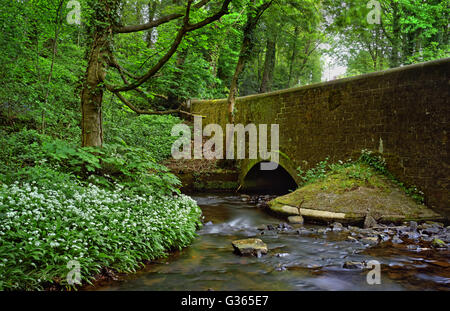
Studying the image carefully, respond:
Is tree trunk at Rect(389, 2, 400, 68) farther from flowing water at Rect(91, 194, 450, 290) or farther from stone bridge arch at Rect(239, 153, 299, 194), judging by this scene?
flowing water at Rect(91, 194, 450, 290)

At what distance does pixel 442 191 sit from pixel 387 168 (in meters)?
1.35

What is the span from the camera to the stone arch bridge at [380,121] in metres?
6.94

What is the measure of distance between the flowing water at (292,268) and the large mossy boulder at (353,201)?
103 cm

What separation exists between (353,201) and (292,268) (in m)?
3.54

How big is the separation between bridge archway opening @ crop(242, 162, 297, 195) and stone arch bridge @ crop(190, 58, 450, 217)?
2.08 meters

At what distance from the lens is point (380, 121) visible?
8.14 m

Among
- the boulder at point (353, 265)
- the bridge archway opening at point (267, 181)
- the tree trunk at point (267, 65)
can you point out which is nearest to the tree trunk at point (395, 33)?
the tree trunk at point (267, 65)

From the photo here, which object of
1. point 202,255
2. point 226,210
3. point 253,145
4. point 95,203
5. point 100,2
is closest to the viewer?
point 95,203

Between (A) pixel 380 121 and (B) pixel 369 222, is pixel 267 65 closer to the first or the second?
(A) pixel 380 121

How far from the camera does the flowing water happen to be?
3984 mm

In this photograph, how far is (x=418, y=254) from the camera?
5141mm

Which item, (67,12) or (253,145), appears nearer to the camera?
(67,12)

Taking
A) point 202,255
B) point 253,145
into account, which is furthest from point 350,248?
point 253,145

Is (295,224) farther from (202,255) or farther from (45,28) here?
(45,28)
